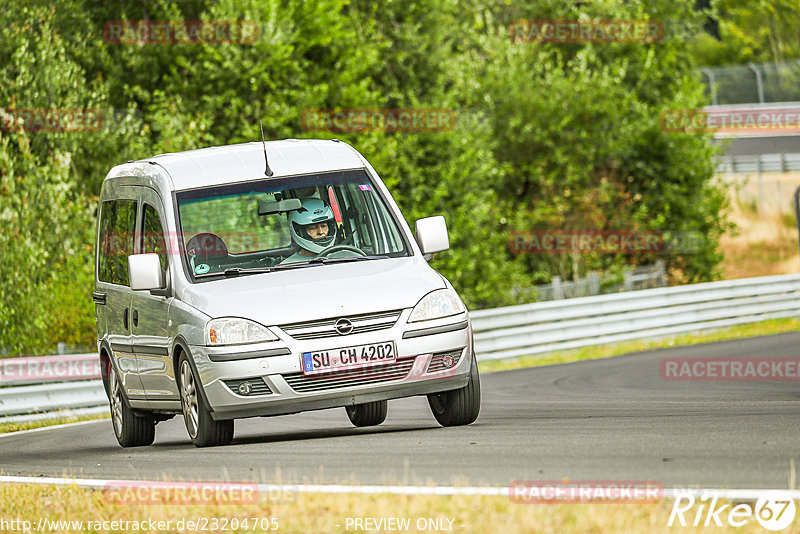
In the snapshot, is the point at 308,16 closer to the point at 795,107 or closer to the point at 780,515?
the point at 780,515

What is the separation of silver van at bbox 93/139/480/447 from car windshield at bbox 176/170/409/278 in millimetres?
11

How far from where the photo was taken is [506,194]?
122 feet

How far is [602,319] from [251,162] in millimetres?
13745

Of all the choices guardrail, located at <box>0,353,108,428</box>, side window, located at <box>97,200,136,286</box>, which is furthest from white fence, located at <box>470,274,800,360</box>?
side window, located at <box>97,200,136,286</box>

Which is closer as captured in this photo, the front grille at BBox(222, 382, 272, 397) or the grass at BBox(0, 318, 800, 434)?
the front grille at BBox(222, 382, 272, 397)

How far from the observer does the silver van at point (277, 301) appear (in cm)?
845

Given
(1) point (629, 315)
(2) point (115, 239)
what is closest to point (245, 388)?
(2) point (115, 239)

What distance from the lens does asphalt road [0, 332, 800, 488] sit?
6.50 m

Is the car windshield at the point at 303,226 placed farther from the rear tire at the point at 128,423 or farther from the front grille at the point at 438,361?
the rear tire at the point at 128,423

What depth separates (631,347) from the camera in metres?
22.3

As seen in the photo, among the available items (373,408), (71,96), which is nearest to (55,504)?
(373,408)

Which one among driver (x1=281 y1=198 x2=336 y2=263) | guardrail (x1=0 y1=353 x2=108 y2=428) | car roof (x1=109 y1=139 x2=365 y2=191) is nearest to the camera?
driver (x1=281 y1=198 x2=336 y2=263)

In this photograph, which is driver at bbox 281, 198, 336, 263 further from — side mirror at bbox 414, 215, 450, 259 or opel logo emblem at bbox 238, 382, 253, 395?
opel logo emblem at bbox 238, 382, 253, 395

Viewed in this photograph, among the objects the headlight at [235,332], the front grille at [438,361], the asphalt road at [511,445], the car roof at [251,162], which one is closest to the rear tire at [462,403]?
the asphalt road at [511,445]
